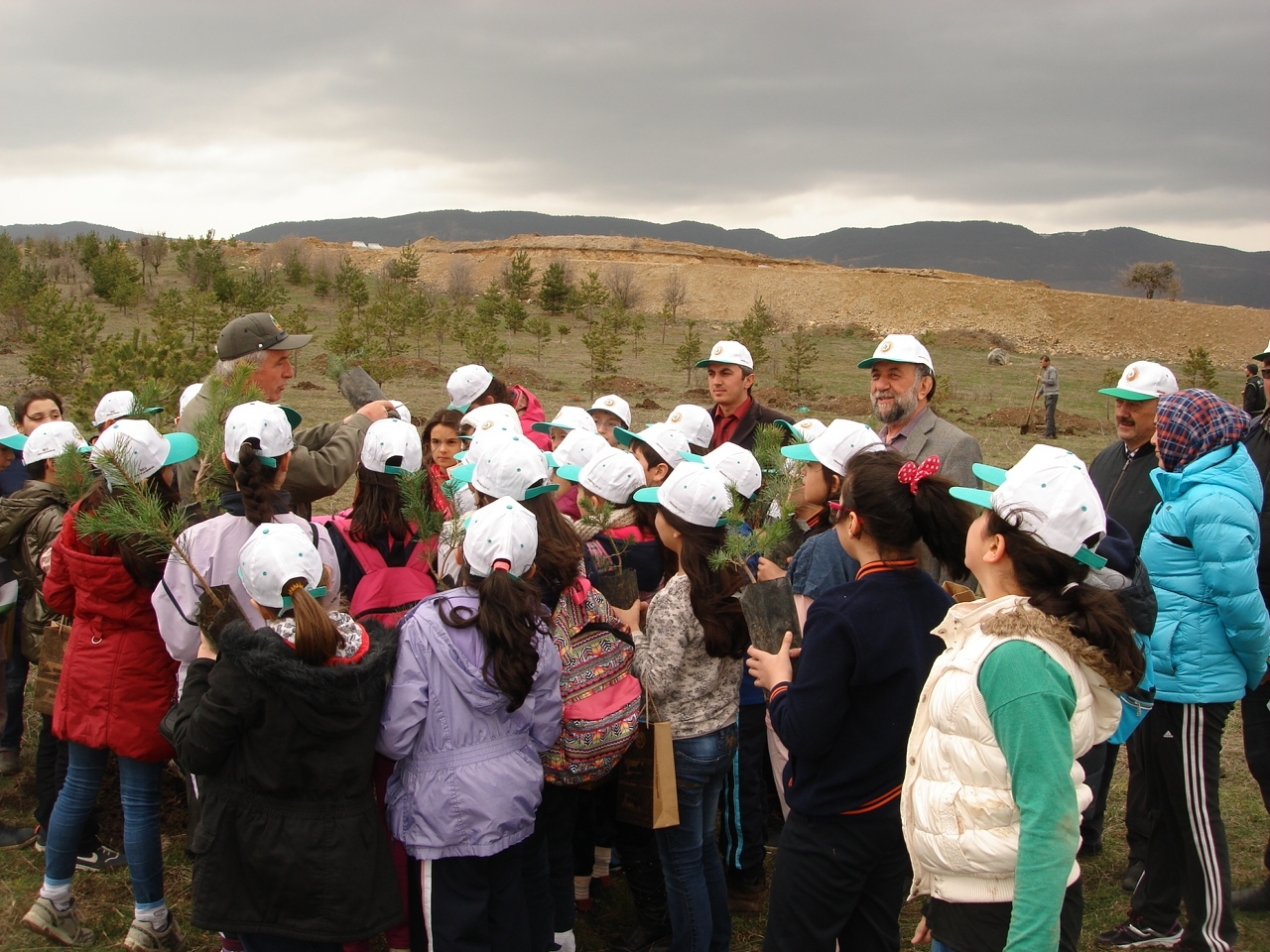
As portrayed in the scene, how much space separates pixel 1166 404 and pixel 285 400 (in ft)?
46.4

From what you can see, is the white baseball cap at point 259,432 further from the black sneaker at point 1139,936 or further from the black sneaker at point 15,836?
the black sneaker at point 1139,936

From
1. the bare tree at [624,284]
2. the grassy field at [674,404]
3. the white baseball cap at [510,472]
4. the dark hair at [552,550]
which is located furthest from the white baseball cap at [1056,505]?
the bare tree at [624,284]

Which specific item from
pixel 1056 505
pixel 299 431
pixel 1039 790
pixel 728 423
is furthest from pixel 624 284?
pixel 1039 790

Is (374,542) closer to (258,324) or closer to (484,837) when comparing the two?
(484,837)

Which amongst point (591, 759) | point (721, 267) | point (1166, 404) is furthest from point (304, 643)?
point (721, 267)

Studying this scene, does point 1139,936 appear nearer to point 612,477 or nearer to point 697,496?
point 697,496

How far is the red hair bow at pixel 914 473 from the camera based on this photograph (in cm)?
231

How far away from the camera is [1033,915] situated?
185 cm

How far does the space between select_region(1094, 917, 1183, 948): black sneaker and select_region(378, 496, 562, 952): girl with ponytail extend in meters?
2.31

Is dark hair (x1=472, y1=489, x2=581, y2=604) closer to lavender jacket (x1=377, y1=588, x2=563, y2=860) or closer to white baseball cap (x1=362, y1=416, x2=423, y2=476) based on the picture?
lavender jacket (x1=377, y1=588, x2=563, y2=860)

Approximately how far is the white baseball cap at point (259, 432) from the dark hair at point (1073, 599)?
203 cm

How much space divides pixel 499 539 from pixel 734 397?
9.34 ft

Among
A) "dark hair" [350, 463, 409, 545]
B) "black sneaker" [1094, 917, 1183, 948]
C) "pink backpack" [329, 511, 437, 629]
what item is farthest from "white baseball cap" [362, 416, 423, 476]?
"black sneaker" [1094, 917, 1183, 948]

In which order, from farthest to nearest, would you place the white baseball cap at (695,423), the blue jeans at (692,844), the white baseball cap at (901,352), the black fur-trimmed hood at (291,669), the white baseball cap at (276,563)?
the white baseball cap at (695,423) < the white baseball cap at (901,352) < the blue jeans at (692,844) < the white baseball cap at (276,563) < the black fur-trimmed hood at (291,669)
